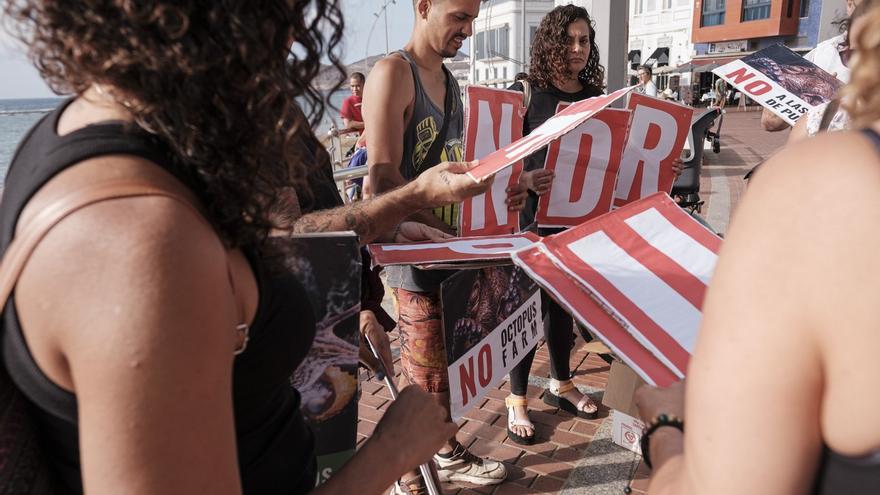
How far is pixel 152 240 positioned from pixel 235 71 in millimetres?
261

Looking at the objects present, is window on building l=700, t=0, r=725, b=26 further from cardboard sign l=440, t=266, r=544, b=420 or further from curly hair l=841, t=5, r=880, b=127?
curly hair l=841, t=5, r=880, b=127

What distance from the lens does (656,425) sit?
1054 mm

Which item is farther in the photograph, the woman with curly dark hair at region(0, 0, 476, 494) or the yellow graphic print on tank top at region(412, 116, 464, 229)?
the yellow graphic print on tank top at region(412, 116, 464, 229)

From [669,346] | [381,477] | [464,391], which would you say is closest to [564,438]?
[464,391]

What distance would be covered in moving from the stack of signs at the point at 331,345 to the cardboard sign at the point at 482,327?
64 cm

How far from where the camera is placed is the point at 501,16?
176 ft

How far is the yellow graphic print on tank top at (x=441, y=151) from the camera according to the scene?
98.2 inches

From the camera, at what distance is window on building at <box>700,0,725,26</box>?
4645 cm

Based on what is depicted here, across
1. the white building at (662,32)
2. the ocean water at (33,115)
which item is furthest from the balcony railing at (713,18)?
the ocean water at (33,115)

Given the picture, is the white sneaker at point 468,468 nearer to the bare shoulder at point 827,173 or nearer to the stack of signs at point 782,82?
the stack of signs at point 782,82

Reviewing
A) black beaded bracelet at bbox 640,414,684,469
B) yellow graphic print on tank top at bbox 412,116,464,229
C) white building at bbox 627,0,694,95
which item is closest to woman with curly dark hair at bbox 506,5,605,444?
yellow graphic print on tank top at bbox 412,116,464,229

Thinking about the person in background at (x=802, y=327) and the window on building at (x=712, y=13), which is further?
the window on building at (x=712, y=13)

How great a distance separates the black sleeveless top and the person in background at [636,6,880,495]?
0.60 m

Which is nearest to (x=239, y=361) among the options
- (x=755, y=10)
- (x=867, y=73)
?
(x=867, y=73)
